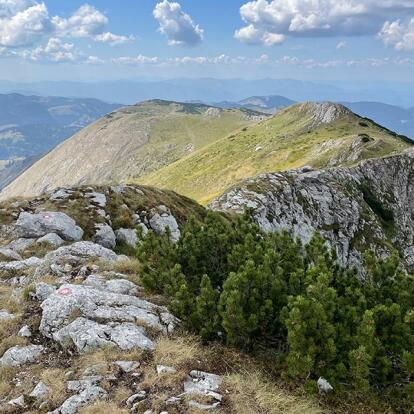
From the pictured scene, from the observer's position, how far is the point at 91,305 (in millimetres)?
13297

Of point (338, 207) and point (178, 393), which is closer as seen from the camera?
point (178, 393)

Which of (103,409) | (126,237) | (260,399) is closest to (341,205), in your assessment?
(126,237)

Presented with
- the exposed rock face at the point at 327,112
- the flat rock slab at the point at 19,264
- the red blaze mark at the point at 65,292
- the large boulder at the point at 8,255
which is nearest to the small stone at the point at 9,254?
the large boulder at the point at 8,255

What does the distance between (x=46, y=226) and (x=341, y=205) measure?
43910 millimetres

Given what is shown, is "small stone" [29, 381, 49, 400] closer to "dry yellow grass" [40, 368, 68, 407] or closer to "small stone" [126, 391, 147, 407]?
"dry yellow grass" [40, 368, 68, 407]

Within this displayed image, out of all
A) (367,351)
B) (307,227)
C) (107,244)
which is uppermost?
(367,351)

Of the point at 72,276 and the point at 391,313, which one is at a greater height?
the point at 391,313

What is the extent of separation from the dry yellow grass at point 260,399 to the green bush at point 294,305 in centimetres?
56

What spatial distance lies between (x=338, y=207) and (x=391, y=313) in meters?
47.8

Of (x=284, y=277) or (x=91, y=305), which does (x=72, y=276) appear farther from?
(x=284, y=277)

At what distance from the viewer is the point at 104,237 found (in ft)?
81.4

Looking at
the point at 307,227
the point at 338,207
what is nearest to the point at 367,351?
the point at 307,227

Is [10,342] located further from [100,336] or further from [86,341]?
[100,336]

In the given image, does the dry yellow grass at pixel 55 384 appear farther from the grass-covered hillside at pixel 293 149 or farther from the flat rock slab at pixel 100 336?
the grass-covered hillside at pixel 293 149
